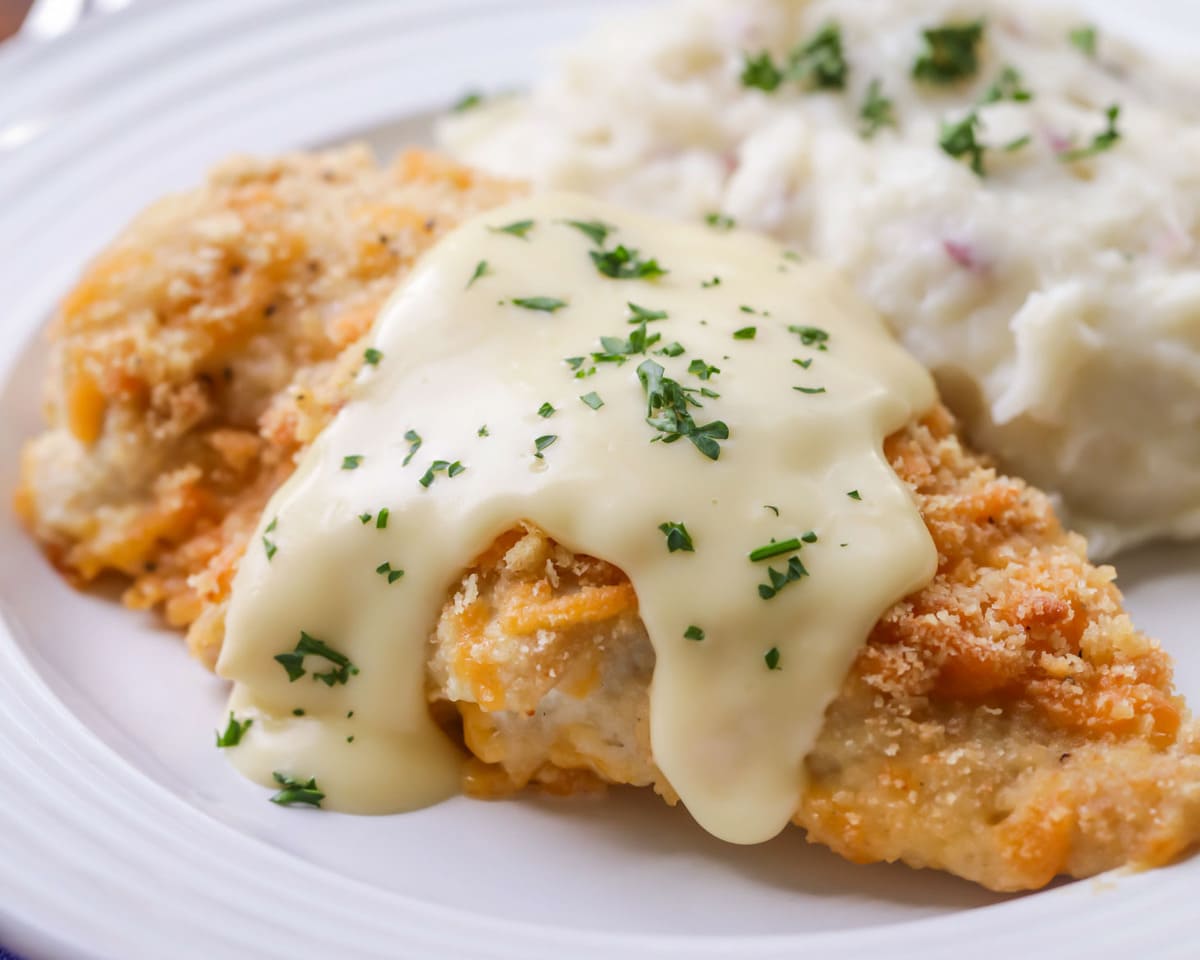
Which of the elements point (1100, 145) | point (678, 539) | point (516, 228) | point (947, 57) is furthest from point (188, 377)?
point (1100, 145)

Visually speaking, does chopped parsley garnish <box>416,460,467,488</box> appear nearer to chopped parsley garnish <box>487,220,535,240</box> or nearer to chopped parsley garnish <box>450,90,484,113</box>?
chopped parsley garnish <box>487,220,535,240</box>

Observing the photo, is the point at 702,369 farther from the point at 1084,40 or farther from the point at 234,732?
the point at 1084,40

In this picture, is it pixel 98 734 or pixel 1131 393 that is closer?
pixel 98 734

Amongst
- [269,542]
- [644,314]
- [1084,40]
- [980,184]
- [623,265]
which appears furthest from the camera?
[1084,40]

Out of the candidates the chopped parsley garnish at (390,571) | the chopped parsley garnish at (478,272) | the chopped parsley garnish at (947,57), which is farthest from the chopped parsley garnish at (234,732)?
the chopped parsley garnish at (947,57)

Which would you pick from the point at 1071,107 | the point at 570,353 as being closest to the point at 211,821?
the point at 570,353

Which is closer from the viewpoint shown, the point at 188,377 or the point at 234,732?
the point at 234,732

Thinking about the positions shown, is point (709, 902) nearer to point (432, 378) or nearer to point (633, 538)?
point (633, 538)

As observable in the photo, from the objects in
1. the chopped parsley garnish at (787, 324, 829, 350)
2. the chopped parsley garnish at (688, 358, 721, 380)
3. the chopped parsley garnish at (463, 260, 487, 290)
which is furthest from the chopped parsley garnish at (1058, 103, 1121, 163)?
the chopped parsley garnish at (463, 260, 487, 290)
